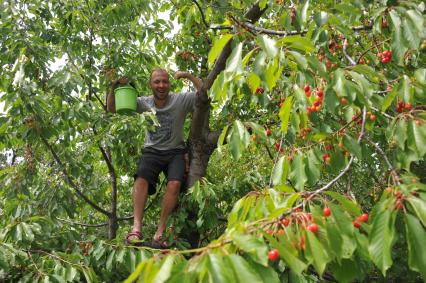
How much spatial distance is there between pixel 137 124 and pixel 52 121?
62cm

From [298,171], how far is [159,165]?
7.20 ft

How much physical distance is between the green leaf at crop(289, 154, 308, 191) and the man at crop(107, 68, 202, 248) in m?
1.94

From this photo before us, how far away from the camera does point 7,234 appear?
2834 mm

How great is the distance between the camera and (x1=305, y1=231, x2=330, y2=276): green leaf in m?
1.37

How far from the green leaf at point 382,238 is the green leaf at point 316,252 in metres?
0.16

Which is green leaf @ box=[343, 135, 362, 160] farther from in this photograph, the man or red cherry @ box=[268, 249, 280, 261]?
the man

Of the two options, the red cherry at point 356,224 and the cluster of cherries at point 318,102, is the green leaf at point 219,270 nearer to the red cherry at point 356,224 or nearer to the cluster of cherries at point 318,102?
the red cherry at point 356,224

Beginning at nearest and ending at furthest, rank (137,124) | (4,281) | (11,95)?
(4,281)
(11,95)
(137,124)

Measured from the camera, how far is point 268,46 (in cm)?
171

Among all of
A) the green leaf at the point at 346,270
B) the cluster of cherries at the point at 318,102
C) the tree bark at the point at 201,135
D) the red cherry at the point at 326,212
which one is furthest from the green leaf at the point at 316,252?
the tree bark at the point at 201,135

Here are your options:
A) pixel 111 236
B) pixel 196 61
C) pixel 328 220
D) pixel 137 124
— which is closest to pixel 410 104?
pixel 328 220

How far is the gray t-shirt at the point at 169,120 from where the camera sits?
4223 mm

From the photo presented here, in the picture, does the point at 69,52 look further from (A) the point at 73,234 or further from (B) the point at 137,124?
(A) the point at 73,234

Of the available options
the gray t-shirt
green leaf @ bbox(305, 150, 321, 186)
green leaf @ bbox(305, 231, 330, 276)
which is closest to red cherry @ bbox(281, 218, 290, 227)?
green leaf @ bbox(305, 231, 330, 276)
